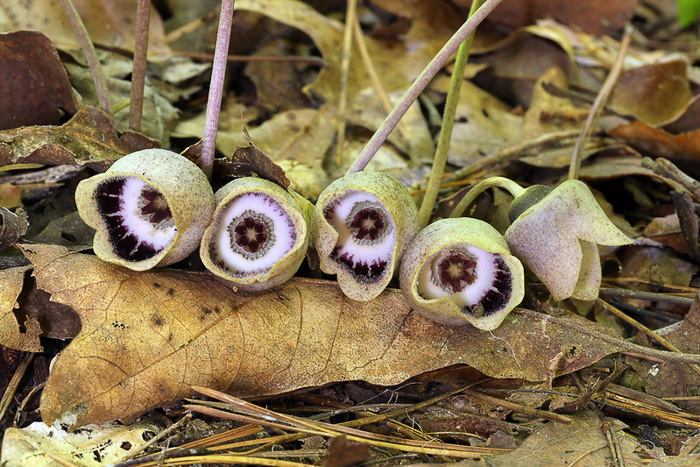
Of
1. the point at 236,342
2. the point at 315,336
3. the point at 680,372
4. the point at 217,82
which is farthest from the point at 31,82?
the point at 680,372

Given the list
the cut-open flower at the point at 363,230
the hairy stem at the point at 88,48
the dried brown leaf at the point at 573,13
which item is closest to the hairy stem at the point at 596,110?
the dried brown leaf at the point at 573,13

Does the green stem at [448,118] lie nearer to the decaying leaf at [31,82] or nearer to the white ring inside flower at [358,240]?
the white ring inside flower at [358,240]

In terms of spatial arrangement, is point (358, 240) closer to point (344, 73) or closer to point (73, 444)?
point (73, 444)

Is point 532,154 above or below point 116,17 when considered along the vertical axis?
below

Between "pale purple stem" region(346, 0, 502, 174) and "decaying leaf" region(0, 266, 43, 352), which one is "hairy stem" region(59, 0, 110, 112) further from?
"pale purple stem" region(346, 0, 502, 174)

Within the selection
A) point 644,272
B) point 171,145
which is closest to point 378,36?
point 171,145

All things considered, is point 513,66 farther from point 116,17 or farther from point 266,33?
point 116,17

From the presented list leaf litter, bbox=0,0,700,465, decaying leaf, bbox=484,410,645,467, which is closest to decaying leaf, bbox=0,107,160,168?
leaf litter, bbox=0,0,700,465
